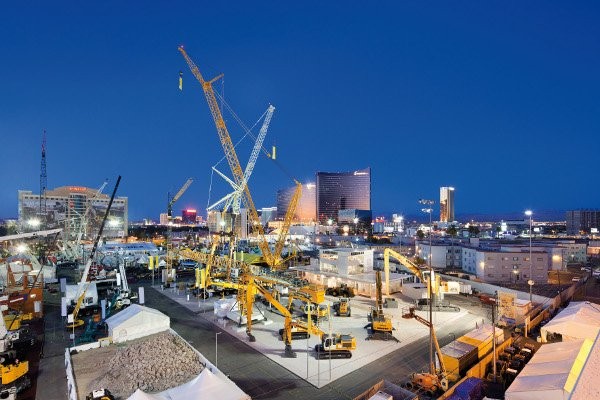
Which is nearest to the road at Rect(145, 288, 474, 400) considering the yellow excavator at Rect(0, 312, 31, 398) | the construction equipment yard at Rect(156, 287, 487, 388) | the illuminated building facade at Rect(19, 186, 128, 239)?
the construction equipment yard at Rect(156, 287, 487, 388)

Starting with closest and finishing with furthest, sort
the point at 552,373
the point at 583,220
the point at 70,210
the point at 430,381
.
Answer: the point at 552,373 → the point at 430,381 → the point at 70,210 → the point at 583,220

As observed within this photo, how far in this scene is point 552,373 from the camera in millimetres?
13453

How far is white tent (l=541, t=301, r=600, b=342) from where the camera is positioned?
18.5 meters

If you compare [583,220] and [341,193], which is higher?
[341,193]

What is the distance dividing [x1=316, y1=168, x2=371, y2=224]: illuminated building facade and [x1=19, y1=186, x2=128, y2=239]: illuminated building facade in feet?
270

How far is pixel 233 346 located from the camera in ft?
65.9

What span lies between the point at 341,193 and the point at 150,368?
146 metres

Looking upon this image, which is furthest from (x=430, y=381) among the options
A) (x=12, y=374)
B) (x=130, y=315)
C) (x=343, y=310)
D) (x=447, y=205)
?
(x=447, y=205)

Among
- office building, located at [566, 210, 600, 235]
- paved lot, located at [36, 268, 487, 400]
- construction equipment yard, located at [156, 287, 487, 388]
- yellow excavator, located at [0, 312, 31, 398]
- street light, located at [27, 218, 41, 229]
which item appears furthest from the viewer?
office building, located at [566, 210, 600, 235]

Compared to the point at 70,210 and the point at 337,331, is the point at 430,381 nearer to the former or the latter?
the point at 337,331

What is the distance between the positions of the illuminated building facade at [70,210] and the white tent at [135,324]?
287 feet

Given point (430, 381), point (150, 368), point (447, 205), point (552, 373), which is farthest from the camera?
point (447, 205)

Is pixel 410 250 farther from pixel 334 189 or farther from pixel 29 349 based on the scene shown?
pixel 334 189

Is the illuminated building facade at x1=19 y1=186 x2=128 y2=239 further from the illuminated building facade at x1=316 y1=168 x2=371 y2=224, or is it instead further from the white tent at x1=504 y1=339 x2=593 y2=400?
the white tent at x1=504 y1=339 x2=593 y2=400
